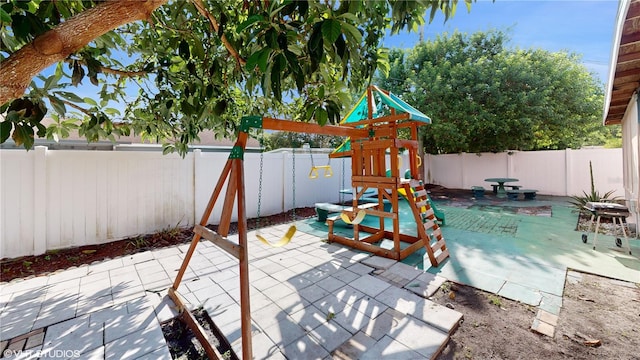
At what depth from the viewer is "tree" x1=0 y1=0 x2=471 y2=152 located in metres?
1.21

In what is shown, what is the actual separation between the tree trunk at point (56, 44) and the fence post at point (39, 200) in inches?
131

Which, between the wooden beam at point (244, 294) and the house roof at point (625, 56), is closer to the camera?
the wooden beam at point (244, 294)

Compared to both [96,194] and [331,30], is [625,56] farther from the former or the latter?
[96,194]

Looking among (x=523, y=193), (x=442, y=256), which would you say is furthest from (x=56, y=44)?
(x=523, y=193)

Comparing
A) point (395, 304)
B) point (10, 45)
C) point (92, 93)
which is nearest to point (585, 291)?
point (395, 304)

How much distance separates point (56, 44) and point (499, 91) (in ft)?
34.6

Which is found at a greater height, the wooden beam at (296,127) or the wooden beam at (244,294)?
the wooden beam at (296,127)

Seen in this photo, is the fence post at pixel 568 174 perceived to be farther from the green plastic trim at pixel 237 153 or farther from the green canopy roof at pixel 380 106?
the green plastic trim at pixel 237 153

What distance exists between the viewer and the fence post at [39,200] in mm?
3469

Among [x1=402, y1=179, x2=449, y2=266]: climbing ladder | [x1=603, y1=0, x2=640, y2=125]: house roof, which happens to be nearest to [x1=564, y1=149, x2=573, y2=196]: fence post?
[x1=603, y1=0, x2=640, y2=125]: house roof

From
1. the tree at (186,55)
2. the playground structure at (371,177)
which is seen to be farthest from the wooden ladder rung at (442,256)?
the tree at (186,55)

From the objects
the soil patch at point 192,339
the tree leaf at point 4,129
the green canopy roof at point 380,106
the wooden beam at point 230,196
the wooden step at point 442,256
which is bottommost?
the soil patch at point 192,339

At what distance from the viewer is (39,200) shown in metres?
3.50

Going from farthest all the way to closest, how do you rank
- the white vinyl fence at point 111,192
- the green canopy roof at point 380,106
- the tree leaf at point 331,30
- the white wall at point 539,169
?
the white wall at point 539,169, the green canopy roof at point 380,106, the white vinyl fence at point 111,192, the tree leaf at point 331,30
